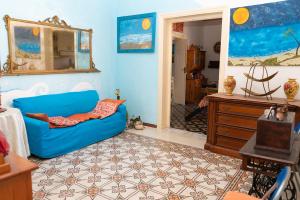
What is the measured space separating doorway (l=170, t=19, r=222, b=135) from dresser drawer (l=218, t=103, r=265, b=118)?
2416mm

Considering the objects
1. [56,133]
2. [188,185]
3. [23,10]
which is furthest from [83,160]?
[23,10]

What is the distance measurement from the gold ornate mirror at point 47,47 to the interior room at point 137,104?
0.02 meters

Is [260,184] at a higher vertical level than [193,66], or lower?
lower

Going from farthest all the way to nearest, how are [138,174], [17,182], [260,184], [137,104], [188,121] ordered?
[188,121] → [137,104] → [138,174] → [260,184] → [17,182]

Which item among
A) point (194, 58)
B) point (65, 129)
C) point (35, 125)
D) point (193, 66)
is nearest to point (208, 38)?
point (194, 58)

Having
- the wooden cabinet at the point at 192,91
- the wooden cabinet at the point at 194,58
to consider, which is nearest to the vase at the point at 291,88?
the wooden cabinet at the point at 192,91

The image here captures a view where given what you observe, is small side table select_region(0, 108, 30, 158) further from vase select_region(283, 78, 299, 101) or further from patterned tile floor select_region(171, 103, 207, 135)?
vase select_region(283, 78, 299, 101)

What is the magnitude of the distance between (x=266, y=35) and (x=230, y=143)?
5.49 ft

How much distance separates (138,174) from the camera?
305cm

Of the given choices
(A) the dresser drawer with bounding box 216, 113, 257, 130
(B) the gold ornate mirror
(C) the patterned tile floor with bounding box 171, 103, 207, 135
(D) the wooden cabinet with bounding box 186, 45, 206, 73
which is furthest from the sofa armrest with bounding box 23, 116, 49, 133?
(D) the wooden cabinet with bounding box 186, 45, 206, 73

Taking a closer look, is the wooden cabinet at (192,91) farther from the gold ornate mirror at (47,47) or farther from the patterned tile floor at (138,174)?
the patterned tile floor at (138,174)

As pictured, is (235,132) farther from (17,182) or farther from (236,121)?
(17,182)

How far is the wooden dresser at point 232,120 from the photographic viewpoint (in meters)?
3.40

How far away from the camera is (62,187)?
2705 millimetres
